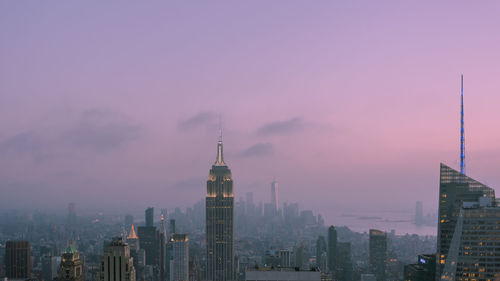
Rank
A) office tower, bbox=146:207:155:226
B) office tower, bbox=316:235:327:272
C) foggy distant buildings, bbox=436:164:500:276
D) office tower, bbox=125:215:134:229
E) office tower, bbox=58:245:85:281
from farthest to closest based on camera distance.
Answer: office tower, bbox=146:207:155:226 → office tower, bbox=125:215:134:229 → office tower, bbox=316:235:327:272 → office tower, bbox=58:245:85:281 → foggy distant buildings, bbox=436:164:500:276

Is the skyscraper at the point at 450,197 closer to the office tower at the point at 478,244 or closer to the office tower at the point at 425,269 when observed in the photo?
the office tower at the point at 478,244

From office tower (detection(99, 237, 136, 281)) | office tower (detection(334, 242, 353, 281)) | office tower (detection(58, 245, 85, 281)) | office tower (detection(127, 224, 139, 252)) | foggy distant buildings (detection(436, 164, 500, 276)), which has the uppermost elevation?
foggy distant buildings (detection(436, 164, 500, 276))

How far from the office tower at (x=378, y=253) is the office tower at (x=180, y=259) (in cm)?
3848

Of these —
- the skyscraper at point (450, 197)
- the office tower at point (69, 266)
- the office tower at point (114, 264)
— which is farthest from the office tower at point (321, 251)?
the office tower at point (114, 264)

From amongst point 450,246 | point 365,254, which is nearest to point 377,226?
point 365,254

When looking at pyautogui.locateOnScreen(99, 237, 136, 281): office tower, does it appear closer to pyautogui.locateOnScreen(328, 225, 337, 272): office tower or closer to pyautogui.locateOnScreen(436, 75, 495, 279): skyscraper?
pyautogui.locateOnScreen(436, 75, 495, 279): skyscraper

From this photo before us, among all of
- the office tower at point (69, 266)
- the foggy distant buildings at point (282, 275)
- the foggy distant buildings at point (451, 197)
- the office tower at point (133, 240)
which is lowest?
the office tower at point (133, 240)

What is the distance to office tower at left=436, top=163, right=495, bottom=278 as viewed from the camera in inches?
1863

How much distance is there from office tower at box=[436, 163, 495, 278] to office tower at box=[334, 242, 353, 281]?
49.1 metres

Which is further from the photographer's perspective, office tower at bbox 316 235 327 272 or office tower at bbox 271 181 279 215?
office tower at bbox 271 181 279 215

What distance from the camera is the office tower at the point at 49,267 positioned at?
3336 inches

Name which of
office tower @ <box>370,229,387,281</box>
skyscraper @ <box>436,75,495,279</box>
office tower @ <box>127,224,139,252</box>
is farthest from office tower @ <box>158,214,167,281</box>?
skyscraper @ <box>436,75,495,279</box>

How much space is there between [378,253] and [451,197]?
57884mm

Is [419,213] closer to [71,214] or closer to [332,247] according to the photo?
[332,247]
